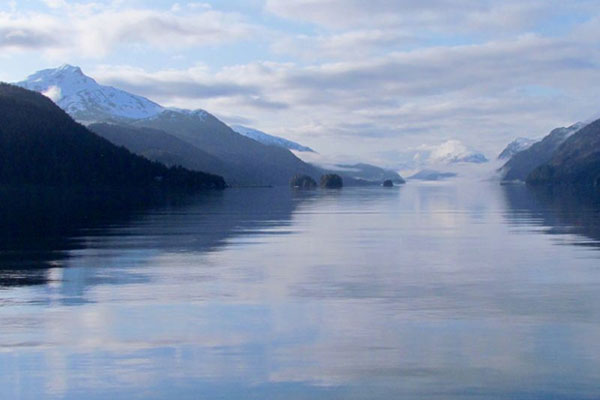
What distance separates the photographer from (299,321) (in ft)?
84.0

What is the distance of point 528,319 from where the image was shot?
2566 centimetres

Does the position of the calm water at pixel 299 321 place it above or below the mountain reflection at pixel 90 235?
→ below

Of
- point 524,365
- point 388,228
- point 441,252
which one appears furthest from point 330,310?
point 388,228

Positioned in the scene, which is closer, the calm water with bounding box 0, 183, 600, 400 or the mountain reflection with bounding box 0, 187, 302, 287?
the calm water with bounding box 0, 183, 600, 400

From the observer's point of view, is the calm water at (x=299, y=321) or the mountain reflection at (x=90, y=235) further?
the mountain reflection at (x=90, y=235)

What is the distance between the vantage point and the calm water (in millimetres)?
19141

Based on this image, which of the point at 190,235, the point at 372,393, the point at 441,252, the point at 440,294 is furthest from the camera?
the point at 190,235

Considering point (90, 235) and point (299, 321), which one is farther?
point (90, 235)

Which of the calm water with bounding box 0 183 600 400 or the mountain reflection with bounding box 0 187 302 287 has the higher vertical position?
the mountain reflection with bounding box 0 187 302 287

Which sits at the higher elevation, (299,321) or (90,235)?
(90,235)

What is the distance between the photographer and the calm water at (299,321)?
19.1 meters

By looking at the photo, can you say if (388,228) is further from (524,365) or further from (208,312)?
(524,365)

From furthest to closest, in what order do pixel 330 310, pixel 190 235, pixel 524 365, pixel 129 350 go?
pixel 190 235 < pixel 330 310 < pixel 129 350 < pixel 524 365

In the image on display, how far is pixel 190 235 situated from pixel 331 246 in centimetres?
1207
